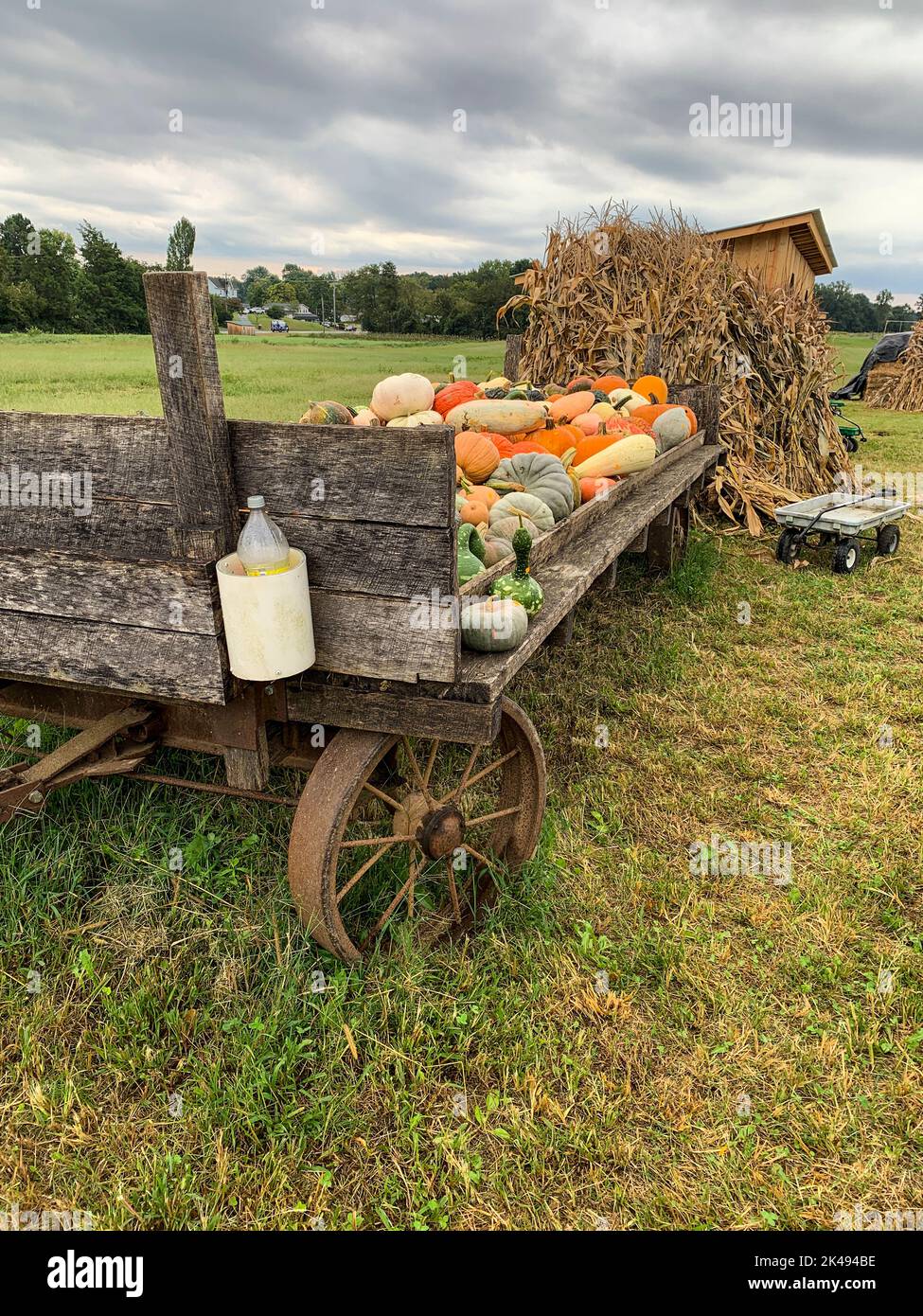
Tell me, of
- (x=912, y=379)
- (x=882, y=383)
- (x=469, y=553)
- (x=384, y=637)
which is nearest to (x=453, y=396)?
(x=469, y=553)

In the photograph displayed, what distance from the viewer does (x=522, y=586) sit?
2.63 metres

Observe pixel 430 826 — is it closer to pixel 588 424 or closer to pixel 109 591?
pixel 109 591

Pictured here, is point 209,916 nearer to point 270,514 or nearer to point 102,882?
point 102,882

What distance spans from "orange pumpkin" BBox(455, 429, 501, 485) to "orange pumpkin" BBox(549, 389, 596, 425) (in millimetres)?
1576

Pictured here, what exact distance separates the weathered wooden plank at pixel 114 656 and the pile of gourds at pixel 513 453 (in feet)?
2.33

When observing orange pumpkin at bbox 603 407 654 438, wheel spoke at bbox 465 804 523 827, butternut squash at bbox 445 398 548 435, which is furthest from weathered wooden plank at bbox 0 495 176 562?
orange pumpkin at bbox 603 407 654 438

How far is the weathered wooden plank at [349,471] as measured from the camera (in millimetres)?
1903

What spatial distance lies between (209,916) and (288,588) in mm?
1260

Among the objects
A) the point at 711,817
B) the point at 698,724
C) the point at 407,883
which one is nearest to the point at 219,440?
the point at 407,883

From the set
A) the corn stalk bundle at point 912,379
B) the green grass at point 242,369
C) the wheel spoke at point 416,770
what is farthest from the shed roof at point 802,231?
the wheel spoke at point 416,770

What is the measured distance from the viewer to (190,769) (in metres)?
3.30

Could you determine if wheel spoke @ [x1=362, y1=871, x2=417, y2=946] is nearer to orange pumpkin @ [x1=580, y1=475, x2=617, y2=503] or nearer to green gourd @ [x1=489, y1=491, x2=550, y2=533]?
green gourd @ [x1=489, y1=491, x2=550, y2=533]

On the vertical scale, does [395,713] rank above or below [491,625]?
below

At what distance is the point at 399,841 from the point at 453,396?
3361 mm
